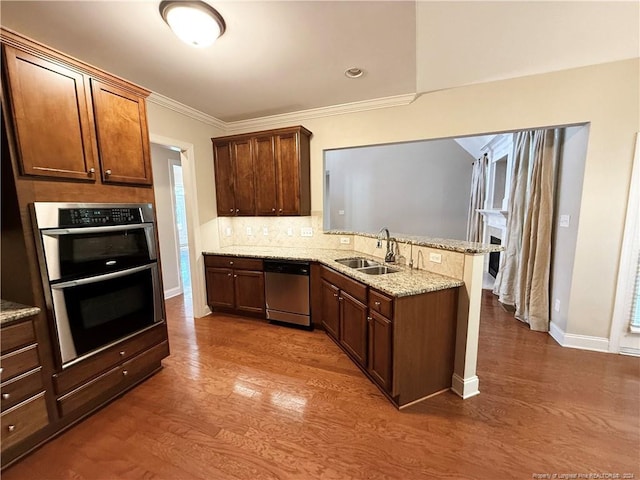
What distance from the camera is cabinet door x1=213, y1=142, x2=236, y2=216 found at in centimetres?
349

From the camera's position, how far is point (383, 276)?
6.98 ft

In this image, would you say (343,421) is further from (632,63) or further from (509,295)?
(632,63)

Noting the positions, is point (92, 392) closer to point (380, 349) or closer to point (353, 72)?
point (380, 349)

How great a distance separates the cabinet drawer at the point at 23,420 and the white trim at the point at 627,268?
4653 mm

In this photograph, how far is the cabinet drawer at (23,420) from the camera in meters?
1.40

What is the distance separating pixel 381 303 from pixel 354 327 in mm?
557

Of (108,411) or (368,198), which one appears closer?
(108,411)

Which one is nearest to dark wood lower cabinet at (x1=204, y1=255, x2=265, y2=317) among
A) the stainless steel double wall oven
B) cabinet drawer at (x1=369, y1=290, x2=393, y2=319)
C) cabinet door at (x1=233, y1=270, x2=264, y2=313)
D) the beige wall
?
cabinet door at (x1=233, y1=270, x2=264, y2=313)

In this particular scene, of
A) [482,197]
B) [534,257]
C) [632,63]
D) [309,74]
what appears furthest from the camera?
[482,197]

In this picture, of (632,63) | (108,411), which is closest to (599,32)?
(632,63)

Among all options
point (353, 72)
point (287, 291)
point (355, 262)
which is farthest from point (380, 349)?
point (353, 72)

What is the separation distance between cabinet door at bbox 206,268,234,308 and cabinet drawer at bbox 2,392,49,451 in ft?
6.45

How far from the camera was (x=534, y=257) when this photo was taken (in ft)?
9.88

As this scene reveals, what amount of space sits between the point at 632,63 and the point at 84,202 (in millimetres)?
4517
